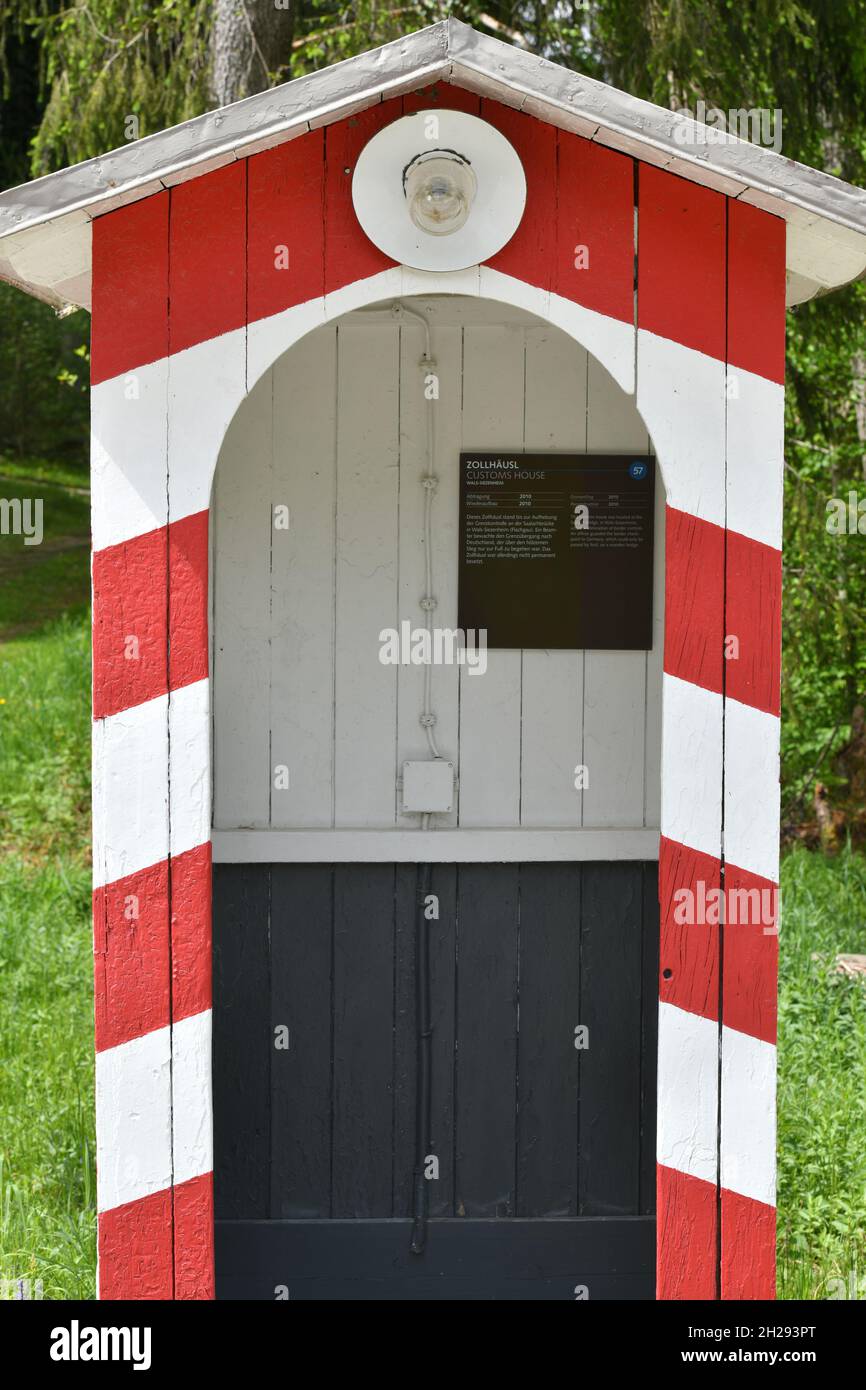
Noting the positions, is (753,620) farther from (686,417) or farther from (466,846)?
(466,846)

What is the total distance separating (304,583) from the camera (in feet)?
11.5

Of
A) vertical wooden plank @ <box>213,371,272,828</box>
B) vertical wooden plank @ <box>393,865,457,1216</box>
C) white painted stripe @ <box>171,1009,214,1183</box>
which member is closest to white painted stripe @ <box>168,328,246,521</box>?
vertical wooden plank @ <box>213,371,272,828</box>

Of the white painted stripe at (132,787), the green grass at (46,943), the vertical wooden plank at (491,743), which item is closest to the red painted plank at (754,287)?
the vertical wooden plank at (491,743)

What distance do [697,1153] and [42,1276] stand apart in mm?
1733

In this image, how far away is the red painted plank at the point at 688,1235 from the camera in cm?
279

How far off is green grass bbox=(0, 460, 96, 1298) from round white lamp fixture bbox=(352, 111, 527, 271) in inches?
99.8

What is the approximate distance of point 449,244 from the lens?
2.67 meters

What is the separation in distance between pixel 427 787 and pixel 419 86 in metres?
1.59

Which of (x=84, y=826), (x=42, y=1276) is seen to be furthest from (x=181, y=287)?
(x=84, y=826)

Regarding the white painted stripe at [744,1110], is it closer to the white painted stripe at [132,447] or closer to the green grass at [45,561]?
the white painted stripe at [132,447]

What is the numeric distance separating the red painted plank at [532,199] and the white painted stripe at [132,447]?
68 centimetres

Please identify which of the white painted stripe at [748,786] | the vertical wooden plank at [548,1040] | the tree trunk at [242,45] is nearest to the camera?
the white painted stripe at [748,786]

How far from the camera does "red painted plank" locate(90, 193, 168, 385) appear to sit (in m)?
2.70

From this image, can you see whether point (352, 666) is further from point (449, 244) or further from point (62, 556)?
point (62, 556)
